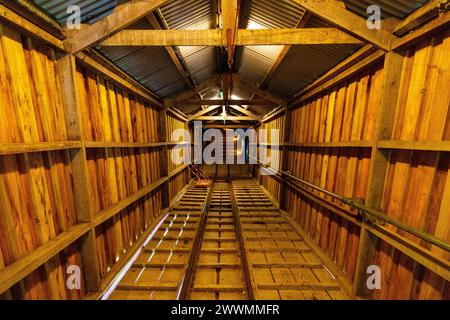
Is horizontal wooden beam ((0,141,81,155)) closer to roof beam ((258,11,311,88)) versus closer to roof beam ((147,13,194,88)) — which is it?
roof beam ((147,13,194,88))

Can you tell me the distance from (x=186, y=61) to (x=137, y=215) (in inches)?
153

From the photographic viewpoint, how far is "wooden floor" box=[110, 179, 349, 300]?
2969 mm

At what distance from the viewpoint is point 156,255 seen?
12.9 feet

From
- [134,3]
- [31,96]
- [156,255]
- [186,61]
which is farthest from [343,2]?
[156,255]

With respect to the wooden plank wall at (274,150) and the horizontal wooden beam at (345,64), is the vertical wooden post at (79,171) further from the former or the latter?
the wooden plank wall at (274,150)

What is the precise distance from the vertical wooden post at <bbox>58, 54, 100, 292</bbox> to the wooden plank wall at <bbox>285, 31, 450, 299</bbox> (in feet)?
12.8

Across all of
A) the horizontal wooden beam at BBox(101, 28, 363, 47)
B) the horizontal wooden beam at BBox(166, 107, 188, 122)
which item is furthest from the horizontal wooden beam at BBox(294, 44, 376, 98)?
the horizontal wooden beam at BBox(166, 107, 188, 122)

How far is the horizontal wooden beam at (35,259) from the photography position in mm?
1605

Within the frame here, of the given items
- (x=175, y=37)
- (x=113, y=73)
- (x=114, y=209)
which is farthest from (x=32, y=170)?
(x=175, y=37)

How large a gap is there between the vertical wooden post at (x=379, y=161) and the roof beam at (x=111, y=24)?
9.21 feet

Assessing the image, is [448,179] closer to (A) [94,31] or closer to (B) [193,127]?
(A) [94,31]

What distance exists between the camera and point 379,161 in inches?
96.2

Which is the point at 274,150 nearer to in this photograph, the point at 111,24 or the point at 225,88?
the point at 225,88

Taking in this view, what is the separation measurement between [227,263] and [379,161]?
301 cm
